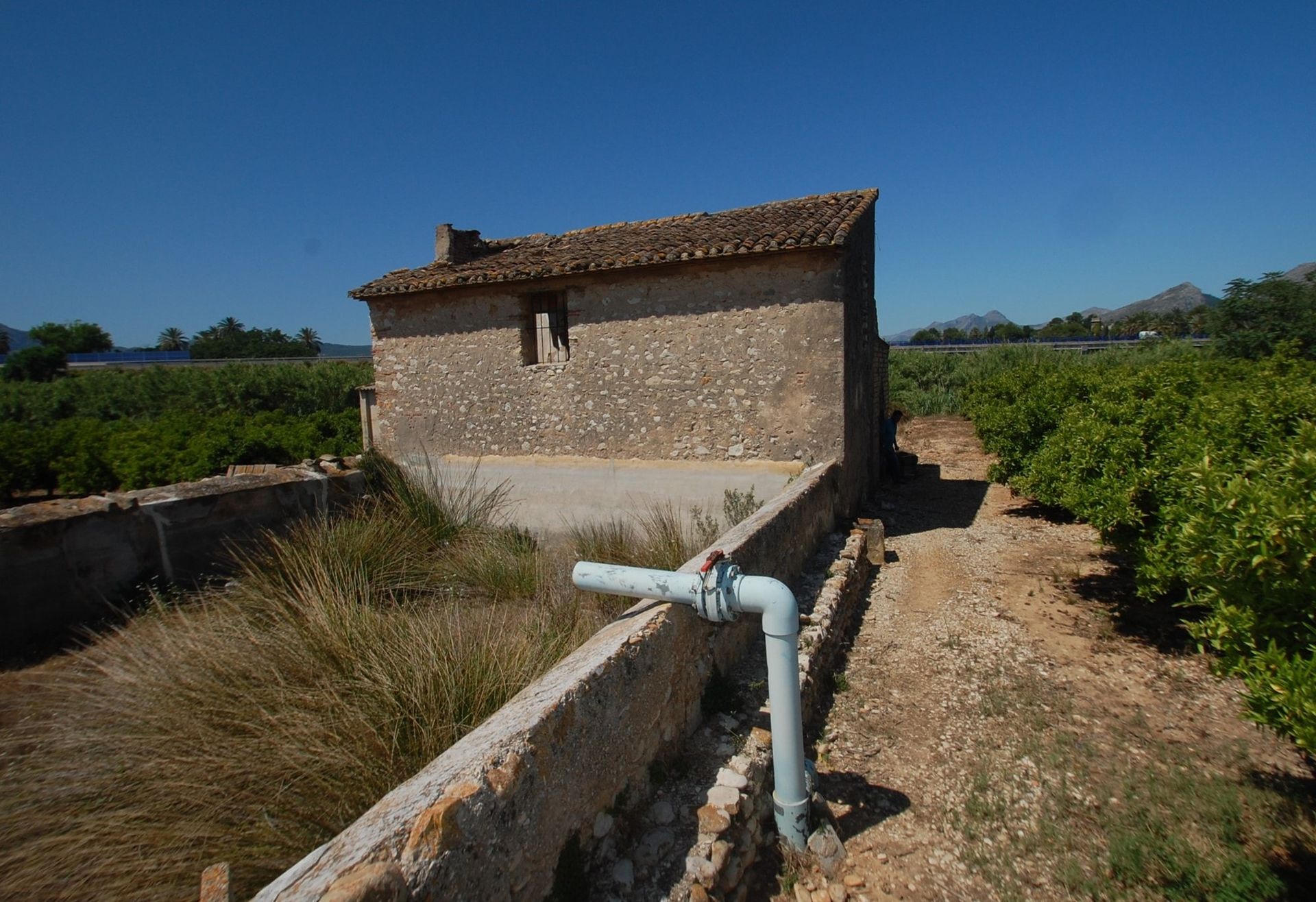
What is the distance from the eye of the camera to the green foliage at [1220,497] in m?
2.71

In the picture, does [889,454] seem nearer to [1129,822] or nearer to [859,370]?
[859,370]

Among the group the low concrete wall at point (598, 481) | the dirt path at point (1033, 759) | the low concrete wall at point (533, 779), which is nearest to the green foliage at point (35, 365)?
the low concrete wall at point (598, 481)

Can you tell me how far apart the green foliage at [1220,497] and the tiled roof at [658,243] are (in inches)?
152

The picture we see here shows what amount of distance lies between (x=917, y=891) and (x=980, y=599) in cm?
432

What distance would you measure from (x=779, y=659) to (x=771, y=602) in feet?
0.85

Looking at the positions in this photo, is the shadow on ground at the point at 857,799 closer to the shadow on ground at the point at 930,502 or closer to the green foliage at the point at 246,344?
the shadow on ground at the point at 930,502

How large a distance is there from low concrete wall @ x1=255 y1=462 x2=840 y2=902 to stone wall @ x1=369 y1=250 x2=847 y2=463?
17.9 feet

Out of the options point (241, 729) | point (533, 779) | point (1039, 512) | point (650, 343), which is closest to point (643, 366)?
point (650, 343)

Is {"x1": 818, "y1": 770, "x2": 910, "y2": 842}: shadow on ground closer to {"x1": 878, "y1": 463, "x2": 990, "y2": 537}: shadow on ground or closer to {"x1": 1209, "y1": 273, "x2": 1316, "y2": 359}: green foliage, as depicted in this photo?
{"x1": 878, "y1": 463, "x2": 990, "y2": 537}: shadow on ground

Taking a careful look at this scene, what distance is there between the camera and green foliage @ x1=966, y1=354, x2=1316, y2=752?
8.88ft

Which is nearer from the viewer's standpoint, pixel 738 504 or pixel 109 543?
pixel 109 543

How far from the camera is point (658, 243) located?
1005 cm

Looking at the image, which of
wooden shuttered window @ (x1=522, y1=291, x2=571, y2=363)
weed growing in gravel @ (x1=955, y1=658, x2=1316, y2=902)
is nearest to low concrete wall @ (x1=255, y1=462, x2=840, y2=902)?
weed growing in gravel @ (x1=955, y1=658, x2=1316, y2=902)

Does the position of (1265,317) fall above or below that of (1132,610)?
above
